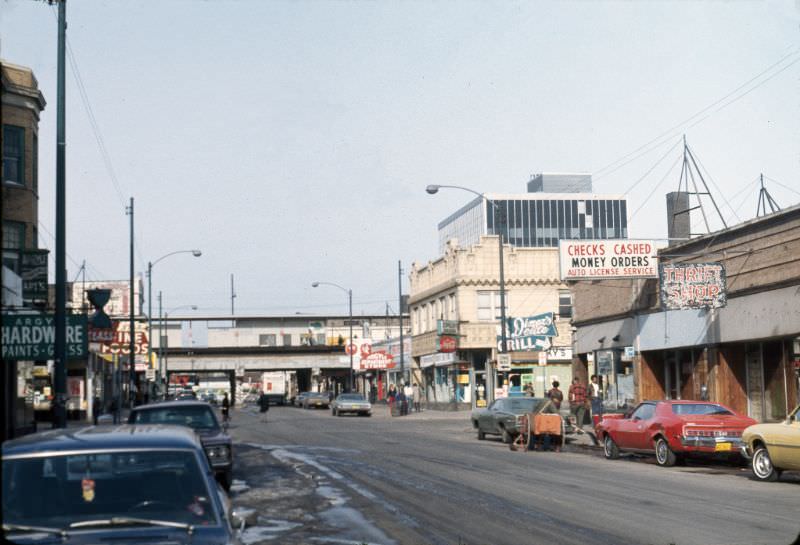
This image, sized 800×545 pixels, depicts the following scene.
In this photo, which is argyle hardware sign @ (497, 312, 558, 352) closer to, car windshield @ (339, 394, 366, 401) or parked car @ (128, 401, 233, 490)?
car windshield @ (339, 394, 366, 401)

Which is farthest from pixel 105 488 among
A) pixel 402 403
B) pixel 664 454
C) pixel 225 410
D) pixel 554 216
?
pixel 554 216

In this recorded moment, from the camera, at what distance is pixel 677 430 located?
21812 millimetres

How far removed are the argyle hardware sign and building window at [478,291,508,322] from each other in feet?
24.8

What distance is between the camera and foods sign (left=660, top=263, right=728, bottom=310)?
100.0 ft

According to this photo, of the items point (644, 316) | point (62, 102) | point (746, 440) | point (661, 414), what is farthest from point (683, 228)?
point (62, 102)

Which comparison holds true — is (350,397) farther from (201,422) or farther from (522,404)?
(201,422)

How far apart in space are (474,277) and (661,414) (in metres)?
43.0

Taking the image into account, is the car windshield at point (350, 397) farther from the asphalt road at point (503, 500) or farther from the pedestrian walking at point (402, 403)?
the asphalt road at point (503, 500)

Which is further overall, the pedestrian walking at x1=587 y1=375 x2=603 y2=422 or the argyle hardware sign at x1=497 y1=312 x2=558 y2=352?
the argyle hardware sign at x1=497 y1=312 x2=558 y2=352

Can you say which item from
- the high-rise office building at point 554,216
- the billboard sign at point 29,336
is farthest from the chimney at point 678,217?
the high-rise office building at point 554,216

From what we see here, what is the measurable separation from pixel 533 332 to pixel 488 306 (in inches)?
420

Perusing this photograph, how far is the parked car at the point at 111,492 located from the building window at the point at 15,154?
88.0 feet

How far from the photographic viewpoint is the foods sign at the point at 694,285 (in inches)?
1200

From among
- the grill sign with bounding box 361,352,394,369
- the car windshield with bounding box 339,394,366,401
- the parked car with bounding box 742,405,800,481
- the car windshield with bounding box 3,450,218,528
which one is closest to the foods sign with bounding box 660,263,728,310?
the parked car with bounding box 742,405,800,481
